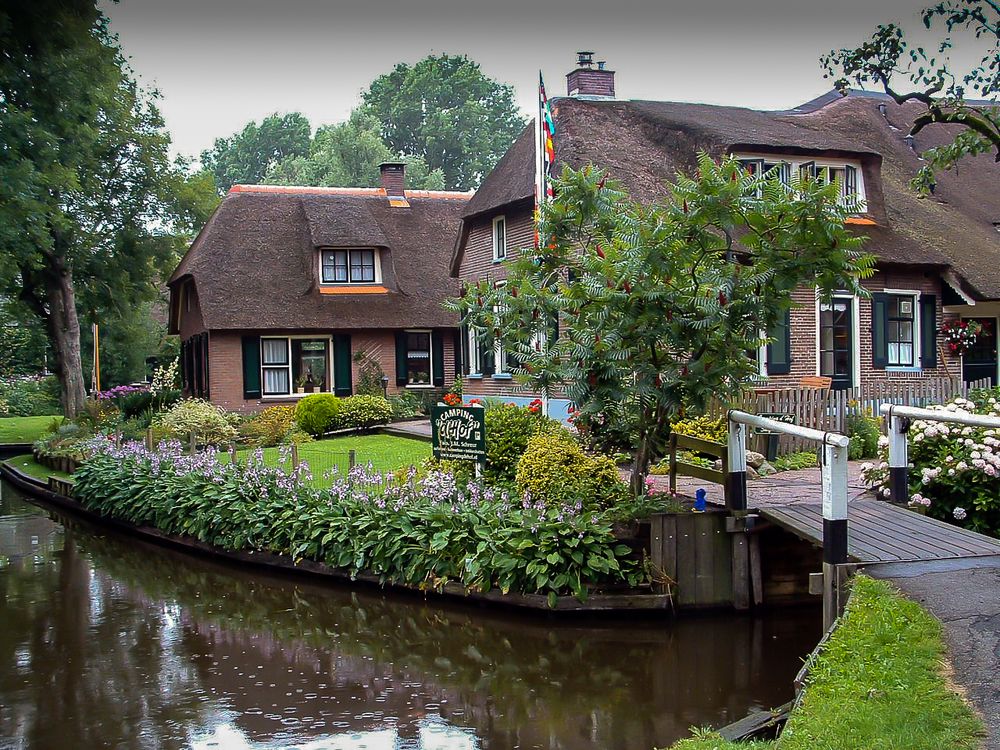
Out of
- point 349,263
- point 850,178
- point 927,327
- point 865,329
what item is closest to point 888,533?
point 865,329

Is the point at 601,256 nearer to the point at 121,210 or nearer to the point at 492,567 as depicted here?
the point at 492,567

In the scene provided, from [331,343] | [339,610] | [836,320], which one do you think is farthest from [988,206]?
[339,610]

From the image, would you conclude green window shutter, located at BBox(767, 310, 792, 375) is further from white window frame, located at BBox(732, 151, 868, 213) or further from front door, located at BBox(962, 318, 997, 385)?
front door, located at BBox(962, 318, 997, 385)

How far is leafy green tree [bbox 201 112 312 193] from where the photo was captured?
263 feet

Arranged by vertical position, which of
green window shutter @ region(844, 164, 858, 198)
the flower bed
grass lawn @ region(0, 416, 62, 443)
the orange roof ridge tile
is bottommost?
grass lawn @ region(0, 416, 62, 443)

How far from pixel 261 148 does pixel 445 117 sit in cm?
1630

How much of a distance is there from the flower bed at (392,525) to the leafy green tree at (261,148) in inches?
2604

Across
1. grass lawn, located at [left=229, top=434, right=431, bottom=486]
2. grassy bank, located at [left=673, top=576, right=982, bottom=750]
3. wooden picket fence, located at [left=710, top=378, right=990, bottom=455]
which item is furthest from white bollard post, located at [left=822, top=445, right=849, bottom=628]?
wooden picket fence, located at [left=710, top=378, right=990, bottom=455]

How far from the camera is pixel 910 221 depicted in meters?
25.2

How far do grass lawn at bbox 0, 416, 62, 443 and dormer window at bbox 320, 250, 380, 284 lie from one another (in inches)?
365

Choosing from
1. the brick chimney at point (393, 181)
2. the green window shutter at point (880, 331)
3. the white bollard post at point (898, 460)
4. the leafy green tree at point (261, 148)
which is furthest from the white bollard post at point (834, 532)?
the leafy green tree at point (261, 148)

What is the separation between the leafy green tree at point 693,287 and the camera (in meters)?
10.3

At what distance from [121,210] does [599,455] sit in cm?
2570

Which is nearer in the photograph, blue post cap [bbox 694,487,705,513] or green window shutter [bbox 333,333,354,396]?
blue post cap [bbox 694,487,705,513]
